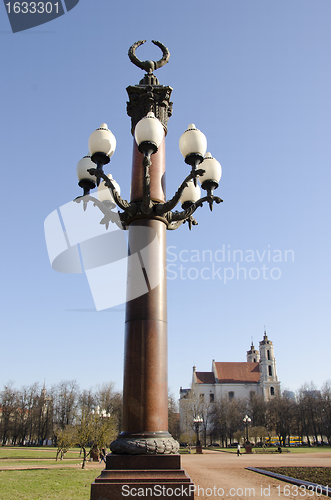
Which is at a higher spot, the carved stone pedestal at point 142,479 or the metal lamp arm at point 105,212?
the metal lamp arm at point 105,212

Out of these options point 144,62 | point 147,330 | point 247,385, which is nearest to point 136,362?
point 147,330

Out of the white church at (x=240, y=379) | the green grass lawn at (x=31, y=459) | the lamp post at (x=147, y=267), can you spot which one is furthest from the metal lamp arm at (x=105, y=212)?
the white church at (x=240, y=379)

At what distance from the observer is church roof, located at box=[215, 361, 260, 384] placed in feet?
303

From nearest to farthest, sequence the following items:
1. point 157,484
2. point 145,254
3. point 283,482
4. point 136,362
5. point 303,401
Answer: point 157,484 < point 136,362 < point 145,254 < point 283,482 < point 303,401

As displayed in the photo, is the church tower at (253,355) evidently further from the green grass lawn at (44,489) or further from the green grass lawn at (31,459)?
the green grass lawn at (44,489)

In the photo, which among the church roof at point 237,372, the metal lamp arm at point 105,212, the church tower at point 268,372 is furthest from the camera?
the church roof at point 237,372

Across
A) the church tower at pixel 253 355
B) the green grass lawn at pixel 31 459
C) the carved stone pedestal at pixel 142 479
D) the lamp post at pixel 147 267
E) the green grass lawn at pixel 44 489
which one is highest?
the church tower at pixel 253 355

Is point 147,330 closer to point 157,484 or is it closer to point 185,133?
point 157,484

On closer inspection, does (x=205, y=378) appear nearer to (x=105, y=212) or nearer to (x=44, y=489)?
(x=44, y=489)

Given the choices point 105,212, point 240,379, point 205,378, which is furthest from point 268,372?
point 105,212

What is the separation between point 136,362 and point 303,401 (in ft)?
258

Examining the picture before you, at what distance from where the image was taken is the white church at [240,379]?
89.9 m

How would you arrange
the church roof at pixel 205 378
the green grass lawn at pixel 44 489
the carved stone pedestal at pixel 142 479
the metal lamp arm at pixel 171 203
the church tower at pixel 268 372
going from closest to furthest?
the carved stone pedestal at pixel 142 479 → the metal lamp arm at pixel 171 203 → the green grass lawn at pixel 44 489 → the church tower at pixel 268 372 → the church roof at pixel 205 378

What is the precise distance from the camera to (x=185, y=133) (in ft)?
19.3
